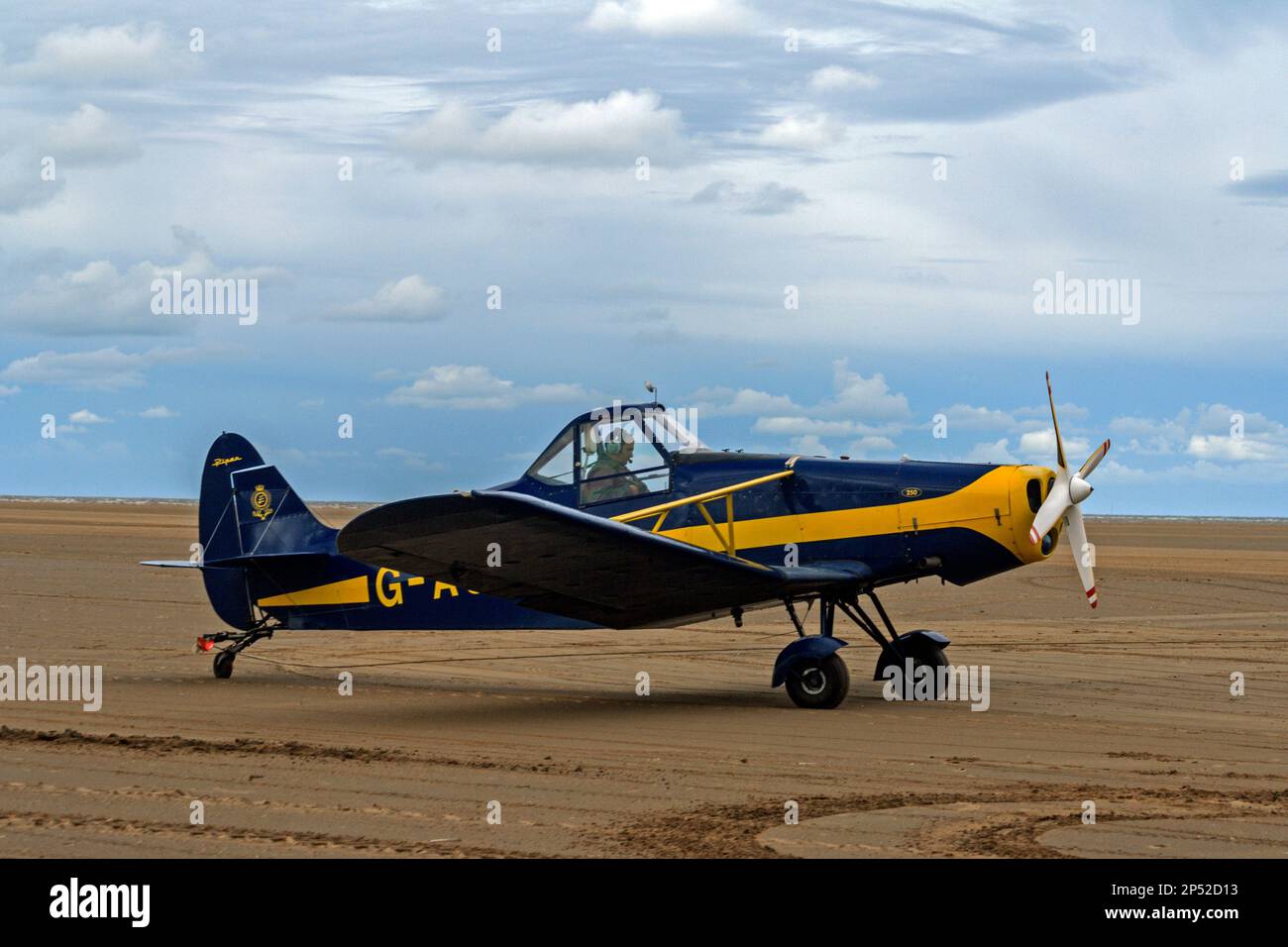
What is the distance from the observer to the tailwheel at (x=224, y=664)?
14680 millimetres

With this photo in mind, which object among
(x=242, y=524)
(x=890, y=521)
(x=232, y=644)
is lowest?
(x=232, y=644)

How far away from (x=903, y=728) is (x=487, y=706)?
379 cm

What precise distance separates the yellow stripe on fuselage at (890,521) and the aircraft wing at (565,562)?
14.4 inches

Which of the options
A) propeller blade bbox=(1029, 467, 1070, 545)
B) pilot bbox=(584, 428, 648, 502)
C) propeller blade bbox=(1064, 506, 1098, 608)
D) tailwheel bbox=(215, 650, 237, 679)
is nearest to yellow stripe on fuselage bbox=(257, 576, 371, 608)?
tailwheel bbox=(215, 650, 237, 679)

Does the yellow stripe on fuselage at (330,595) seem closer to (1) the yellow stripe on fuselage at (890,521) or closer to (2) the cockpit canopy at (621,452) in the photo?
(2) the cockpit canopy at (621,452)

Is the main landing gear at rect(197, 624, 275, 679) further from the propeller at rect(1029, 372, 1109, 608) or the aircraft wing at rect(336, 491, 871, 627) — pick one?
the propeller at rect(1029, 372, 1109, 608)

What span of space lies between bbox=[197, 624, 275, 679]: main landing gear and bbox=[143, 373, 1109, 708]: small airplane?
39.4 inches

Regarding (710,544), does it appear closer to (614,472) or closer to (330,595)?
(614,472)

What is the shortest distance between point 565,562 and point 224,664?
508cm

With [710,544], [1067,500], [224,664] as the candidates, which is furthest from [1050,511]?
[224,664]

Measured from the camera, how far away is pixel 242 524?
15375 mm

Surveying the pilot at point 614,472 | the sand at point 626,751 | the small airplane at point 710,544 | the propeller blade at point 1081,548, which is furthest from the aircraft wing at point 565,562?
the propeller blade at point 1081,548
